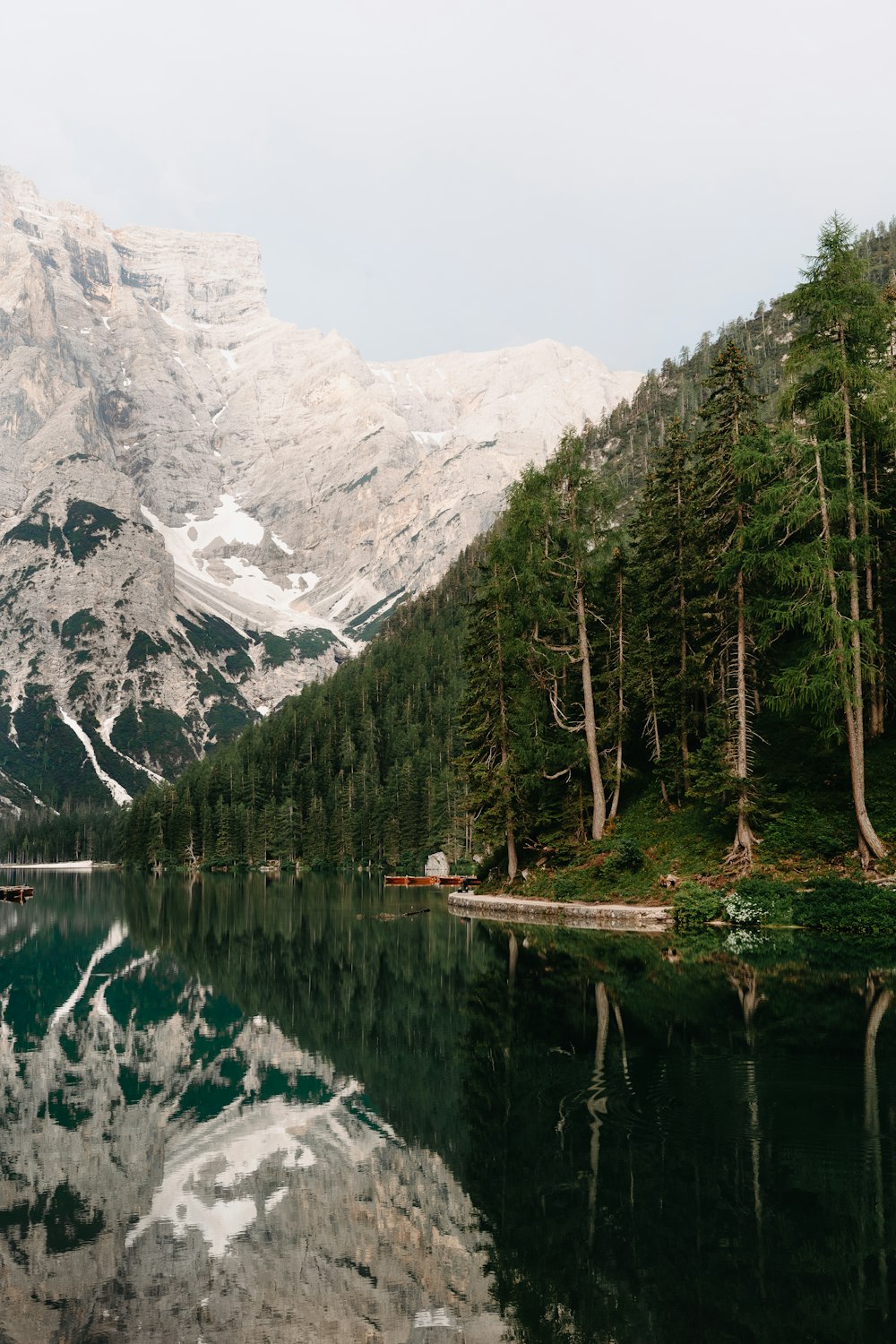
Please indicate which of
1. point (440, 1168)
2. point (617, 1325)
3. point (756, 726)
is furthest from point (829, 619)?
point (617, 1325)

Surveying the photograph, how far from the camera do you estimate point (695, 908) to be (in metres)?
33.4

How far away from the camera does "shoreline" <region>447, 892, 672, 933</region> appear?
35.1m

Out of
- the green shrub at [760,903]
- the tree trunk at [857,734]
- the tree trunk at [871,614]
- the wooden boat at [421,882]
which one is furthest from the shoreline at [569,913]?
the wooden boat at [421,882]

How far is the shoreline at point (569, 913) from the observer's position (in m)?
35.1

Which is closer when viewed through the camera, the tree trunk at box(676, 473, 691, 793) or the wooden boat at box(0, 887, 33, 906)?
the tree trunk at box(676, 473, 691, 793)

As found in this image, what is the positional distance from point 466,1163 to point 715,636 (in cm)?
3337

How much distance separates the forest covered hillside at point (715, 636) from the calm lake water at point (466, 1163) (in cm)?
1254

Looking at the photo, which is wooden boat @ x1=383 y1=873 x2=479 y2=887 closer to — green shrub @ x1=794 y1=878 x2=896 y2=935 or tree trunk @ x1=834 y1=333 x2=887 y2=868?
Result: green shrub @ x1=794 y1=878 x2=896 y2=935

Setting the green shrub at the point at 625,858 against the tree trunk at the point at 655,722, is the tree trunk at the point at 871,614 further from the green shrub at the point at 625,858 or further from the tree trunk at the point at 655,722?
the green shrub at the point at 625,858

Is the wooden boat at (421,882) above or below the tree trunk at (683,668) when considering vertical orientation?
below

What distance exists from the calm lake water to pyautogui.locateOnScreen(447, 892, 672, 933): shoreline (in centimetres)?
1085

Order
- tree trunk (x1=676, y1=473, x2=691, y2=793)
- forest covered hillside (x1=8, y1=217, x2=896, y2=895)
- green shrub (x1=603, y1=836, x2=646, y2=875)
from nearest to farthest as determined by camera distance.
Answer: forest covered hillside (x1=8, y1=217, x2=896, y2=895) < green shrub (x1=603, y1=836, x2=646, y2=875) < tree trunk (x1=676, y1=473, x2=691, y2=793)

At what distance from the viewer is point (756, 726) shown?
1674 inches

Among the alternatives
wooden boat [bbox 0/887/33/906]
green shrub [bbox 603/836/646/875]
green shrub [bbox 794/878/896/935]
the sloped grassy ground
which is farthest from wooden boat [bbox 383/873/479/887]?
green shrub [bbox 794/878/896/935]
